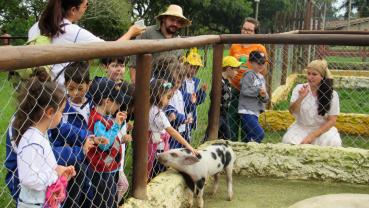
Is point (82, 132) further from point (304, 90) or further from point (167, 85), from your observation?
point (304, 90)

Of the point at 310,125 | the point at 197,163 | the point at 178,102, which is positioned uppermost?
the point at 178,102

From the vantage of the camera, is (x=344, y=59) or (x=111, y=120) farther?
(x=344, y=59)

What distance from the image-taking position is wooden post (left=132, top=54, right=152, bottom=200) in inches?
114

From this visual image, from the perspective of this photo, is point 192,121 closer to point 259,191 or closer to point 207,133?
point 207,133

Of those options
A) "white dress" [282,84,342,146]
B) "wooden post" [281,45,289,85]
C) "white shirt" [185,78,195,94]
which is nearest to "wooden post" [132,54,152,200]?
"white shirt" [185,78,195,94]

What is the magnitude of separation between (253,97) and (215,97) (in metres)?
0.46

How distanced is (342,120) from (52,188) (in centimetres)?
561

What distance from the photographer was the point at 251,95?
193 inches

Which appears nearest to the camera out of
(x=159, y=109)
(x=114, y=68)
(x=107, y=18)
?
(x=114, y=68)

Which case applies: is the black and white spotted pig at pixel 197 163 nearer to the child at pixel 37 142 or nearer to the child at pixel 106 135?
the child at pixel 106 135

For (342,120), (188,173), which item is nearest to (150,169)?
(188,173)

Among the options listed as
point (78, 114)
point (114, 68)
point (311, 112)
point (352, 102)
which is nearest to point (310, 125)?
point (311, 112)

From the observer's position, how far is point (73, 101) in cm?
282

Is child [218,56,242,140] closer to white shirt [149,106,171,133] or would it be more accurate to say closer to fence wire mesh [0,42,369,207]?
fence wire mesh [0,42,369,207]
